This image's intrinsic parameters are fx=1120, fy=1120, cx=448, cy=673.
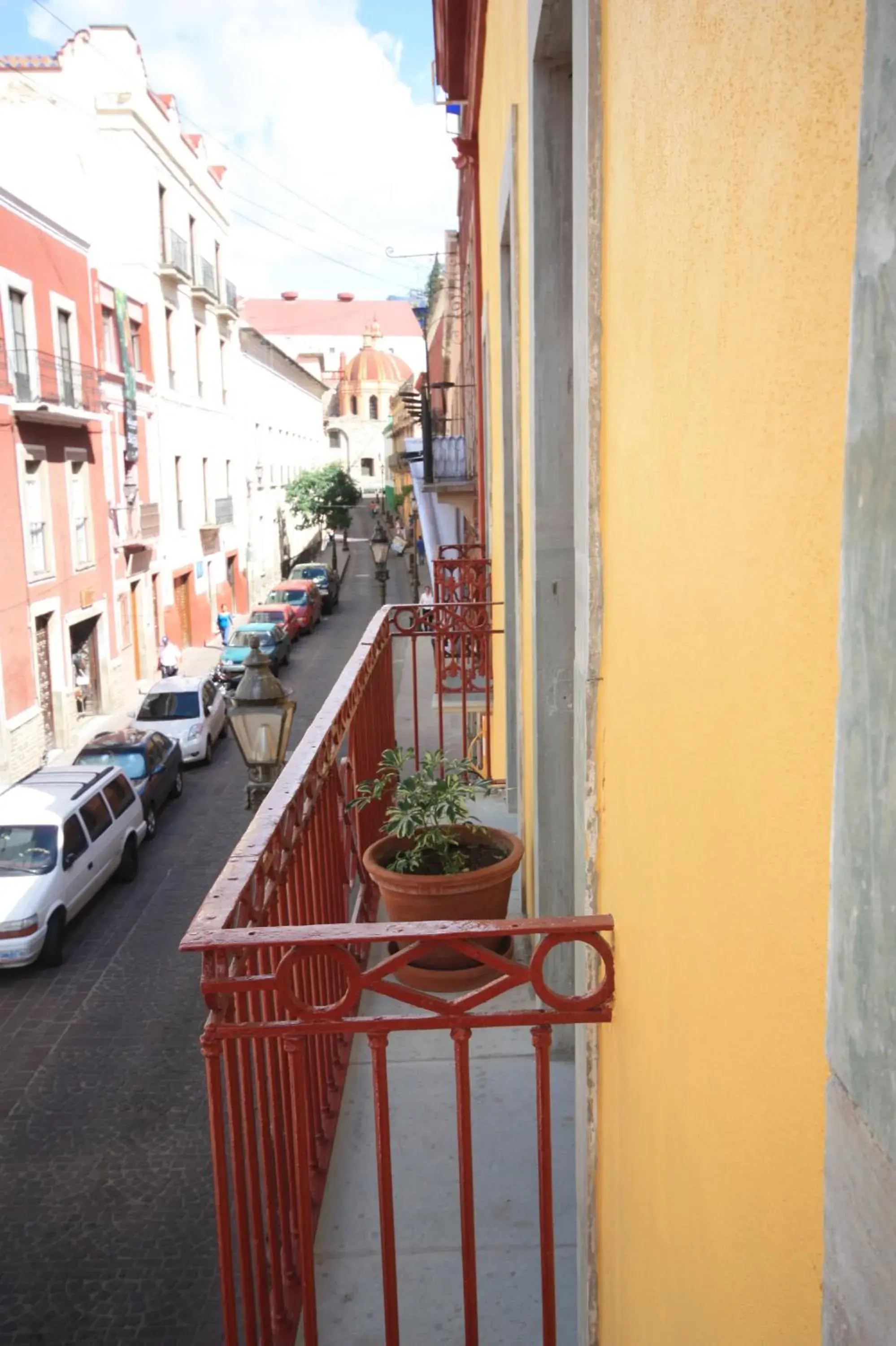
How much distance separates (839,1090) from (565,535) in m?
3.25

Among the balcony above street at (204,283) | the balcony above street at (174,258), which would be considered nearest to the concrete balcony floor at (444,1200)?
the balcony above street at (174,258)

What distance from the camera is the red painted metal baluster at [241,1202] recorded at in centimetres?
241

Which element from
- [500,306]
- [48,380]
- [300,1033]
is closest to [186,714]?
[48,380]

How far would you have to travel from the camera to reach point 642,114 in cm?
176

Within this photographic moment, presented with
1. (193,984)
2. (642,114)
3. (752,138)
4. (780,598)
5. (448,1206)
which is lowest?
(193,984)

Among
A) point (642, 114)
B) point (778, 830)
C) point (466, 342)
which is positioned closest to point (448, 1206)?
point (778, 830)

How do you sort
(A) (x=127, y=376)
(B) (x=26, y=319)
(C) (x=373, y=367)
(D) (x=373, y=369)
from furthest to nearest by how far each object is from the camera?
(C) (x=373, y=367) < (D) (x=373, y=369) < (A) (x=127, y=376) < (B) (x=26, y=319)

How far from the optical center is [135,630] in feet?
84.3

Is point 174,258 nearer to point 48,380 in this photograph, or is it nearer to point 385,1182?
point 48,380

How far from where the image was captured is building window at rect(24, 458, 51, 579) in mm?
19438

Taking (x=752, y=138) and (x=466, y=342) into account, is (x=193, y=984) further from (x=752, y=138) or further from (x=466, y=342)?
(x=752, y=138)

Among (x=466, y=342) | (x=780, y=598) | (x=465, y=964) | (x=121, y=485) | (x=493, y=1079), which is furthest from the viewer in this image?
(x=121, y=485)

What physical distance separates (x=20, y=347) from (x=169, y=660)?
8259mm

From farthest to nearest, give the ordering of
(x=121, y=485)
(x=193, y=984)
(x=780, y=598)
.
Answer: (x=121, y=485)
(x=193, y=984)
(x=780, y=598)
